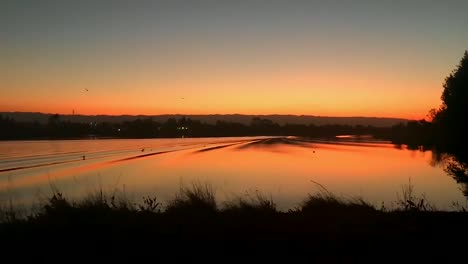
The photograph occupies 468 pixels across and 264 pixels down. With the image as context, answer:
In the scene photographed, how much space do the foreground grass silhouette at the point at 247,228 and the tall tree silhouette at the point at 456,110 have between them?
9313mm

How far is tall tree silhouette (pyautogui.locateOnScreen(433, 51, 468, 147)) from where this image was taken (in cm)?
1945

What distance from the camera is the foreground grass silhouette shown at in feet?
27.3

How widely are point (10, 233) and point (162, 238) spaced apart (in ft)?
10.1

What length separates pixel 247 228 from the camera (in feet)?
30.6

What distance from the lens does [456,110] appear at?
1978cm

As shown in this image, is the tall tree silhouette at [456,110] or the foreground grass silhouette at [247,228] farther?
the tall tree silhouette at [456,110]

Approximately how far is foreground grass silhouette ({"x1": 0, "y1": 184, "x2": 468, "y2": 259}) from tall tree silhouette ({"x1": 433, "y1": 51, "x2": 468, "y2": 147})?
367 inches

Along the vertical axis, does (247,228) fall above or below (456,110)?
below

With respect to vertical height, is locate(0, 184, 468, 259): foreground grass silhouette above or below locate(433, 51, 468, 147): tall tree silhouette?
below

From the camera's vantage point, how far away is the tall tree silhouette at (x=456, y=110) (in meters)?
19.5

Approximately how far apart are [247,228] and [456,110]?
46.7ft

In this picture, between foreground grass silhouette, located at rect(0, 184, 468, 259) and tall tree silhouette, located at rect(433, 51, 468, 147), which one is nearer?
foreground grass silhouette, located at rect(0, 184, 468, 259)

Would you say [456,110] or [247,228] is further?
[456,110]

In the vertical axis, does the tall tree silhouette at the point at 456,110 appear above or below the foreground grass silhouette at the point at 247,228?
above
